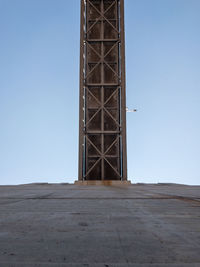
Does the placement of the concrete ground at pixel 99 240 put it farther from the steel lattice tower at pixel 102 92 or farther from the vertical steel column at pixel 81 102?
the steel lattice tower at pixel 102 92

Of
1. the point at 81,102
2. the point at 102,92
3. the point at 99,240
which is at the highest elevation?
the point at 102,92

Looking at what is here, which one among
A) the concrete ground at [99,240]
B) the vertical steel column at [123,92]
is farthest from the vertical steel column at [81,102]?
the concrete ground at [99,240]

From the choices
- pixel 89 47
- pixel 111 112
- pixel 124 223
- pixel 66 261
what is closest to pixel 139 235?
pixel 124 223

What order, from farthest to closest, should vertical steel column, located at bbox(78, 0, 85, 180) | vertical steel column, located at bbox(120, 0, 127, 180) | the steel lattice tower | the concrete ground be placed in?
1. the steel lattice tower
2. vertical steel column, located at bbox(120, 0, 127, 180)
3. vertical steel column, located at bbox(78, 0, 85, 180)
4. the concrete ground

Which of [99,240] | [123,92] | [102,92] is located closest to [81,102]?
[102,92]

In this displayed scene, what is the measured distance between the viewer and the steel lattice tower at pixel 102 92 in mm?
18109

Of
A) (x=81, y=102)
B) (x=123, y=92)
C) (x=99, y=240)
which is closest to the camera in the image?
(x=99, y=240)

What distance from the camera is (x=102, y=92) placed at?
18.8 meters

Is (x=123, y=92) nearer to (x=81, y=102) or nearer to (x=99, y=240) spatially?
(x=81, y=102)

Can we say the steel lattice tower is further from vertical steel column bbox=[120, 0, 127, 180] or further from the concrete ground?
the concrete ground

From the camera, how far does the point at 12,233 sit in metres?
2.42

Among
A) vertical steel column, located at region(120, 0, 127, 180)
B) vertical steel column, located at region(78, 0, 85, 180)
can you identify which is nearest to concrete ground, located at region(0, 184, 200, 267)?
vertical steel column, located at region(78, 0, 85, 180)

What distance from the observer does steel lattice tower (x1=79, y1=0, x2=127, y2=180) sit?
18.1 m

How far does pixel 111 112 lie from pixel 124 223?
16.5m
